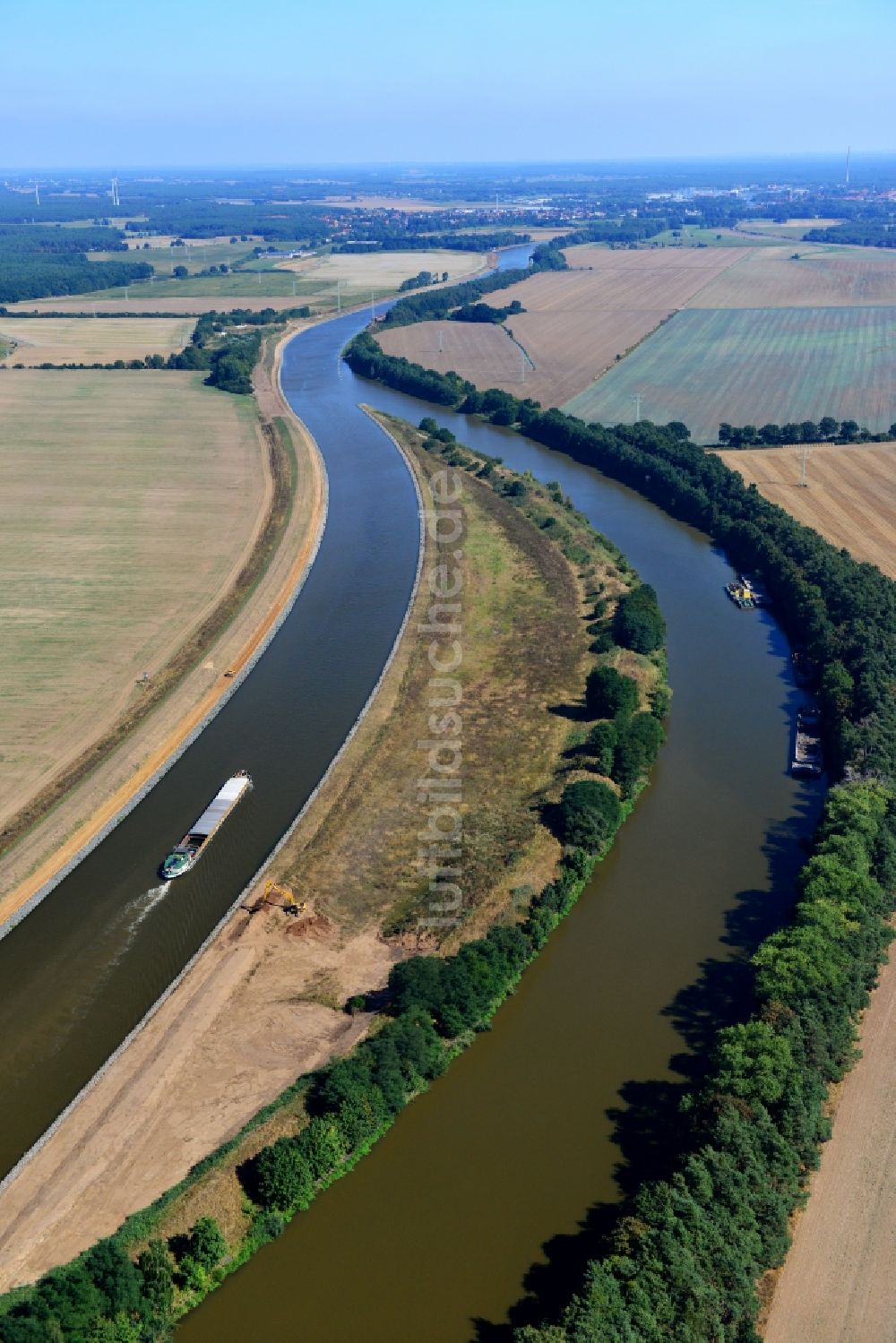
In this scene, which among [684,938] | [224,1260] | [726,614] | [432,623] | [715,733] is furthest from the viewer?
[726,614]

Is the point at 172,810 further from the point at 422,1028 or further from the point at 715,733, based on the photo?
the point at 715,733

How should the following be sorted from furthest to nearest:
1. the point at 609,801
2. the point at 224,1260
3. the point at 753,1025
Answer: the point at 609,801
the point at 753,1025
the point at 224,1260

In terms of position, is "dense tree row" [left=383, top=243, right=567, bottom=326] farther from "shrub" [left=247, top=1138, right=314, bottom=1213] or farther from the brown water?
"shrub" [left=247, top=1138, right=314, bottom=1213]

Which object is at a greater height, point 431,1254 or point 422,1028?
point 422,1028

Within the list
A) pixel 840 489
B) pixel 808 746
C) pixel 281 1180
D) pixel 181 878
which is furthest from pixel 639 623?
pixel 281 1180

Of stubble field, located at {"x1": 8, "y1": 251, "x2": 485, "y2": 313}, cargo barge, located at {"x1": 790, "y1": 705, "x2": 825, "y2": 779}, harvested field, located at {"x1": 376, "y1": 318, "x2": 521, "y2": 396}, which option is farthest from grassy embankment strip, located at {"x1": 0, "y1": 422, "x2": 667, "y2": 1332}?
stubble field, located at {"x1": 8, "y1": 251, "x2": 485, "y2": 313}

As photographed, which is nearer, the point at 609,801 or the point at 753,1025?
the point at 753,1025

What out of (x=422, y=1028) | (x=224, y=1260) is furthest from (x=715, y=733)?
(x=224, y=1260)
